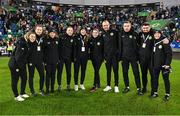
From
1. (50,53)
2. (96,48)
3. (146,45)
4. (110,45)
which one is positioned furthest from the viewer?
(96,48)

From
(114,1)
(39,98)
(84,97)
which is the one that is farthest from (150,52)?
(114,1)

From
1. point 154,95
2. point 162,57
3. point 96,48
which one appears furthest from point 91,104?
point 162,57

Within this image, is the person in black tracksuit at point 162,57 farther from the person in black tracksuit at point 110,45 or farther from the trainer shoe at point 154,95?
the person in black tracksuit at point 110,45

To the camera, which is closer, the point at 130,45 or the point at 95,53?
the point at 130,45

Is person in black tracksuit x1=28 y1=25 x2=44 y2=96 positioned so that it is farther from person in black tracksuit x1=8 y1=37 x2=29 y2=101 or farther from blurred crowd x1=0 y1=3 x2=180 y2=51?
blurred crowd x1=0 y1=3 x2=180 y2=51

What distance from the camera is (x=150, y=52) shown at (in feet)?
43.9

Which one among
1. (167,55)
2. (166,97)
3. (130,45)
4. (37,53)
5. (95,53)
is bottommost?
(166,97)

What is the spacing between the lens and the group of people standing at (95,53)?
42.8 ft

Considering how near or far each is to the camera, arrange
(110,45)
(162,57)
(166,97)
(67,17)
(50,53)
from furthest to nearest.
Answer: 1. (67,17)
2. (110,45)
3. (50,53)
4. (166,97)
5. (162,57)

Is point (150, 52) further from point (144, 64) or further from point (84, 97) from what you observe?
point (84, 97)

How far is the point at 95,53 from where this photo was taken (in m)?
14.6

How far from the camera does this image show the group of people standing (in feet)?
42.8

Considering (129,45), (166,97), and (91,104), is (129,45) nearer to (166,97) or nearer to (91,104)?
(166,97)

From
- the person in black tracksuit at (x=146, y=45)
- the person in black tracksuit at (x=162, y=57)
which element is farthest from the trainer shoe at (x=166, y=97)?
the person in black tracksuit at (x=146, y=45)
